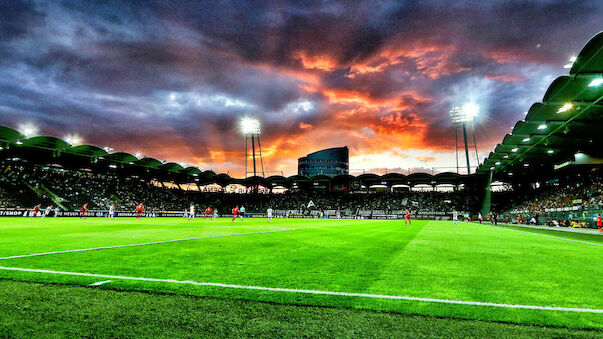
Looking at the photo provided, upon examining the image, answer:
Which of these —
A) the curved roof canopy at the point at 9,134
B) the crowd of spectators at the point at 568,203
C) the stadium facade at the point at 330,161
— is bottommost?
the crowd of spectators at the point at 568,203

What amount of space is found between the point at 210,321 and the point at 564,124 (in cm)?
3441

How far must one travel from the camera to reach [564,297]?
14.0ft

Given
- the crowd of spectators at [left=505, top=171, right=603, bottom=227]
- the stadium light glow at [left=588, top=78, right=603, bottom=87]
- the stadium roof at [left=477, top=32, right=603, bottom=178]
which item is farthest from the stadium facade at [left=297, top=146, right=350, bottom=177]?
the stadium light glow at [left=588, top=78, right=603, bottom=87]

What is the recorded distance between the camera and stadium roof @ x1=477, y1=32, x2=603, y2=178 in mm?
18044

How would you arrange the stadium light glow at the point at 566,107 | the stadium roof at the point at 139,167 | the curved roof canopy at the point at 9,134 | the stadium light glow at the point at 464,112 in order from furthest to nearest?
the stadium light glow at the point at 464,112, the stadium roof at the point at 139,167, the curved roof canopy at the point at 9,134, the stadium light glow at the point at 566,107

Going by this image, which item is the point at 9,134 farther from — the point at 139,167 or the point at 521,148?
the point at 521,148

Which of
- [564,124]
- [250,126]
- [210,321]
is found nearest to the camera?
[210,321]

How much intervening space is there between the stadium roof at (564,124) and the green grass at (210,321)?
19.6 m

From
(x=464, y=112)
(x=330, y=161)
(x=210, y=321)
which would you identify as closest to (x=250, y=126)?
(x=464, y=112)

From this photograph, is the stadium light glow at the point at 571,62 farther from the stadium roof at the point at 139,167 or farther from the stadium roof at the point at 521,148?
the stadium roof at the point at 139,167

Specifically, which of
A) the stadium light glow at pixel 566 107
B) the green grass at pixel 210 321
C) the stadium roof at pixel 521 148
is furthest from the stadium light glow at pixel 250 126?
the green grass at pixel 210 321

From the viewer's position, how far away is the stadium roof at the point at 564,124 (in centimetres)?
1804

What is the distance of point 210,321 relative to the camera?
10.4 feet

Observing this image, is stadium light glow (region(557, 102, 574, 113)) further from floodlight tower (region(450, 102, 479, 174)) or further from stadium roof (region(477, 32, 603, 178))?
floodlight tower (region(450, 102, 479, 174))
